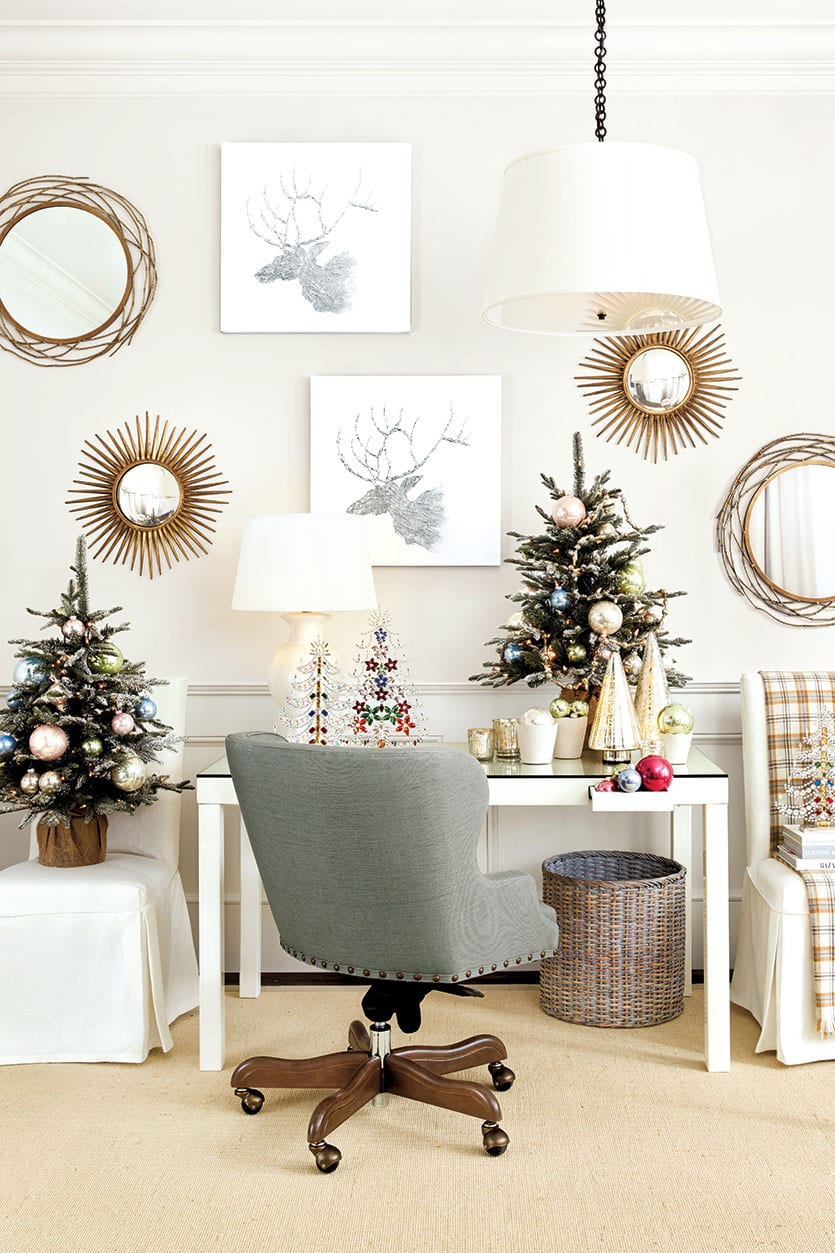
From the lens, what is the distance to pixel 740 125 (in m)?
3.59

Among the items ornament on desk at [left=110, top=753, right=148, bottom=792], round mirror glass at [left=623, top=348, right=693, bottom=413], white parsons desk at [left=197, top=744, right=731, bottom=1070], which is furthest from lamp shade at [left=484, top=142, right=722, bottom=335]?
ornament on desk at [left=110, top=753, right=148, bottom=792]

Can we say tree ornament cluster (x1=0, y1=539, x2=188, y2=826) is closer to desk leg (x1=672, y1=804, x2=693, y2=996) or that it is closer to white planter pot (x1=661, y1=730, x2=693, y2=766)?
white planter pot (x1=661, y1=730, x2=693, y2=766)

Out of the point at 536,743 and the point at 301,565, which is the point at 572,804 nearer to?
the point at 536,743

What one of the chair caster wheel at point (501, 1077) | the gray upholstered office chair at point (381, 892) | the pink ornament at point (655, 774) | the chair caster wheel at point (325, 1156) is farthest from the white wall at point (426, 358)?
the chair caster wheel at point (325, 1156)

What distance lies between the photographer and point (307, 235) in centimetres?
358

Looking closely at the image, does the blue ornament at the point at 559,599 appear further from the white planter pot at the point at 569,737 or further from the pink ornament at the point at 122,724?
the pink ornament at the point at 122,724

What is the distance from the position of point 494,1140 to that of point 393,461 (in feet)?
6.54

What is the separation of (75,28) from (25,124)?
0.33m

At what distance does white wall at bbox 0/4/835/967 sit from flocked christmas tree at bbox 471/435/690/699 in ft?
0.98

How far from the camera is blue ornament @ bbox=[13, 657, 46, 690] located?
3.06 meters

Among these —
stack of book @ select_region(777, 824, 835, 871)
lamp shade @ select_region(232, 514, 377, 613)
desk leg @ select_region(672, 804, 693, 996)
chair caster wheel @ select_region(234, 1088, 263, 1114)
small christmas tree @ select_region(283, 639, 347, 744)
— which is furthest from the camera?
desk leg @ select_region(672, 804, 693, 996)

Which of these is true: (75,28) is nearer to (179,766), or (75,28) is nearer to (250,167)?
(250,167)

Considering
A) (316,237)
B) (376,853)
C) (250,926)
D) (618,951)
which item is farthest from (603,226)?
(250,926)

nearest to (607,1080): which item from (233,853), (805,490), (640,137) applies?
(233,853)
